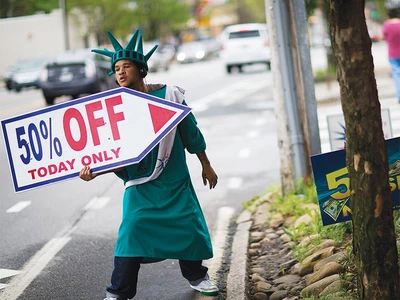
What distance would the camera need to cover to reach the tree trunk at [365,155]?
4.36 meters

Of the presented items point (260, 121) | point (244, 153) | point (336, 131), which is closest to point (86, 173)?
point (336, 131)

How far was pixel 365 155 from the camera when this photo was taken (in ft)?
14.6

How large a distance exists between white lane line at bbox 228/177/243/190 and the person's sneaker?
15.1ft

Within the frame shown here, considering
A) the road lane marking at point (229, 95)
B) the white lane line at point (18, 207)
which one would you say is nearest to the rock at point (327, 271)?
the white lane line at point (18, 207)

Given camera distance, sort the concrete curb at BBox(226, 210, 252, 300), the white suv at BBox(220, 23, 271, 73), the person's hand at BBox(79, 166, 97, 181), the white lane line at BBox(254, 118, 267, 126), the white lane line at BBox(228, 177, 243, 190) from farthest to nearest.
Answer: the white suv at BBox(220, 23, 271, 73) < the white lane line at BBox(254, 118, 267, 126) < the white lane line at BBox(228, 177, 243, 190) < the concrete curb at BBox(226, 210, 252, 300) < the person's hand at BBox(79, 166, 97, 181)

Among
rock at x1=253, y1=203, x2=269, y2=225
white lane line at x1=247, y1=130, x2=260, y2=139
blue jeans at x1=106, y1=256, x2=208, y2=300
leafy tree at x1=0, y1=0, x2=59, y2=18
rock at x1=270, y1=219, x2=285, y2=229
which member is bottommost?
white lane line at x1=247, y1=130, x2=260, y2=139

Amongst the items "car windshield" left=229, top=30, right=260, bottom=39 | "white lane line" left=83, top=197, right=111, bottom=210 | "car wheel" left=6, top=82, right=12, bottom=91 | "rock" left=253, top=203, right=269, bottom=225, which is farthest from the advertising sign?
"car wheel" left=6, top=82, right=12, bottom=91

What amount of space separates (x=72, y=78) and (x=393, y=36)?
487 inches

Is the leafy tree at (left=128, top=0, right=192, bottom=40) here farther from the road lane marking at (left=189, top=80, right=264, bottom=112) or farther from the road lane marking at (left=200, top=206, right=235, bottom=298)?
the road lane marking at (left=200, top=206, right=235, bottom=298)

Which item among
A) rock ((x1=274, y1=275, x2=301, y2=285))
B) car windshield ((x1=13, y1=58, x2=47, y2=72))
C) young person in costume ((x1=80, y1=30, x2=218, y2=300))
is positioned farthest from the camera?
car windshield ((x1=13, y1=58, x2=47, y2=72))

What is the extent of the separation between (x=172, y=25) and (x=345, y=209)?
86796mm

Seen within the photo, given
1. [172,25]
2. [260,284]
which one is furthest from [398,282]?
[172,25]

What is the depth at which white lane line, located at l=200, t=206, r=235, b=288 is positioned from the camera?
6.85 meters

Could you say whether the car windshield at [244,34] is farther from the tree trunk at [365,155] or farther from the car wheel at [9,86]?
the tree trunk at [365,155]
